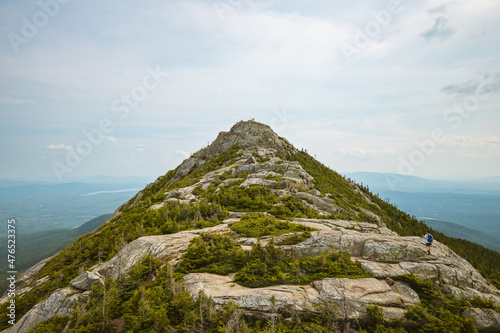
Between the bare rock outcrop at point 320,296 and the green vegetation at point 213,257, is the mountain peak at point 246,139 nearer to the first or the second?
the green vegetation at point 213,257

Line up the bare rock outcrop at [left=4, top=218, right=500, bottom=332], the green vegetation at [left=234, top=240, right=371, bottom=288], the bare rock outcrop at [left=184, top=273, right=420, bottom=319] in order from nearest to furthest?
the bare rock outcrop at [left=184, top=273, right=420, bottom=319] < the bare rock outcrop at [left=4, top=218, right=500, bottom=332] < the green vegetation at [left=234, top=240, right=371, bottom=288]

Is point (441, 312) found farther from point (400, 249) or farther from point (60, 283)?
point (60, 283)

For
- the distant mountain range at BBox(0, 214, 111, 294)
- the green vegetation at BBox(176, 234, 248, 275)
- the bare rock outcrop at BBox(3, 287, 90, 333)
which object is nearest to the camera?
the bare rock outcrop at BBox(3, 287, 90, 333)

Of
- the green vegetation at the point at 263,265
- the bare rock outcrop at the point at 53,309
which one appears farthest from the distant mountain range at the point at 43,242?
the green vegetation at the point at 263,265

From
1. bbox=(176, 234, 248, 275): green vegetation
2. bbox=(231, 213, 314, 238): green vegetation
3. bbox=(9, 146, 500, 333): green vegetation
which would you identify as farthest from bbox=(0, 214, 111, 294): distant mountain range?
bbox=(176, 234, 248, 275): green vegetation

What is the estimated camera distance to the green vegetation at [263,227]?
53.9 feet

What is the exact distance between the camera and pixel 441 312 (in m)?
8.90

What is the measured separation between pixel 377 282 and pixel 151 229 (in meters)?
16.0

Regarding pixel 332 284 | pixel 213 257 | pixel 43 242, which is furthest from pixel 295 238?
pixel 43 242

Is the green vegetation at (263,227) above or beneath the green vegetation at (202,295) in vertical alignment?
above

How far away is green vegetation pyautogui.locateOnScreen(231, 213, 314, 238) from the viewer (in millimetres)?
16422

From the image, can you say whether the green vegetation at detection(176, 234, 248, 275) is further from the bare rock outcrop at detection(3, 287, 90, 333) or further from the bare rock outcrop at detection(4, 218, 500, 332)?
the bare rock outcrop at detection(3, 287, 90, 333)

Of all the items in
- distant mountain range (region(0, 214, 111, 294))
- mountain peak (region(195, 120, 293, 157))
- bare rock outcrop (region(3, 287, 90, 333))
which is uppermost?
mountain peak (region(195, 120, 293, 157))

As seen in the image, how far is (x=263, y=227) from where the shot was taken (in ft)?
56.4
